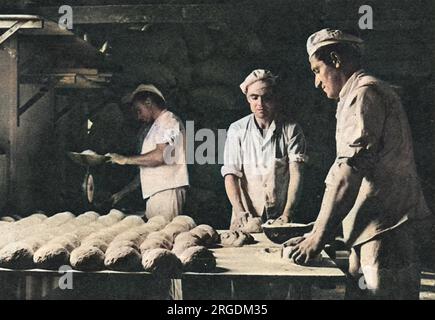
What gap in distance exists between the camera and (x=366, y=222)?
4.66 meters

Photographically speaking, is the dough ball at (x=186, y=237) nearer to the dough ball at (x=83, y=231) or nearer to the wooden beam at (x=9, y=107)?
the dough ball at (x=83, y=231)

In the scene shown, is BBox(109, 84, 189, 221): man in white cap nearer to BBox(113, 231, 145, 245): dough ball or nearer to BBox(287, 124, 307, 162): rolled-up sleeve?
BBox(287, 124, 307, 162): rolled-up sleeve

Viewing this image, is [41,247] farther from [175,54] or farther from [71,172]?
[175,54]

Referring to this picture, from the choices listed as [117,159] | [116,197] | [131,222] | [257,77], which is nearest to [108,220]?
[131,222]

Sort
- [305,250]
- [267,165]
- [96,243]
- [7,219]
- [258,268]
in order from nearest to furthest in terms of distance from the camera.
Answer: [258,268] < [305,250] < [96,243] < [7,219] < [267,165]

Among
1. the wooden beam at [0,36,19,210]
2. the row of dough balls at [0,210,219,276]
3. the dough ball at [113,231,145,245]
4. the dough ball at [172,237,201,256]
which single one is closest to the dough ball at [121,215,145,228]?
the row of dough balls at [0,210,219,276]

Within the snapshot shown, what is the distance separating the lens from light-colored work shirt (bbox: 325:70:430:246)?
455 cm

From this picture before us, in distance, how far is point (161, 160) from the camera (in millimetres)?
6121

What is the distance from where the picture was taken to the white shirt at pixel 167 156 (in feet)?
20.0

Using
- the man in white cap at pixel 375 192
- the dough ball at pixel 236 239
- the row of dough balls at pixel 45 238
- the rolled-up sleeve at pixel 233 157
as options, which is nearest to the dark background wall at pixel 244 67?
the rolled-up sleeve at pixel 233 157

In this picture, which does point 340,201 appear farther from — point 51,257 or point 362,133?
point 51,257

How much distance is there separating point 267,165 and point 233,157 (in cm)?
31
